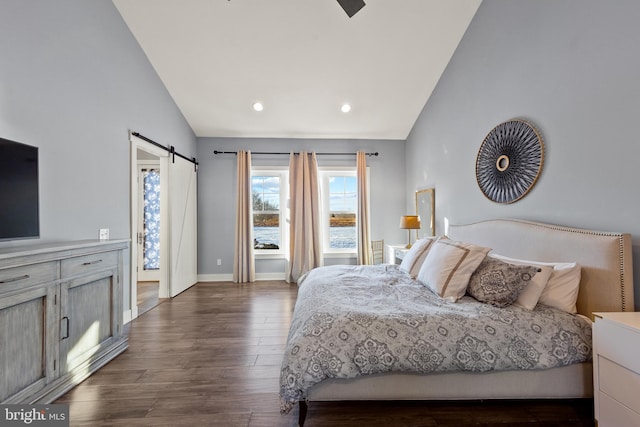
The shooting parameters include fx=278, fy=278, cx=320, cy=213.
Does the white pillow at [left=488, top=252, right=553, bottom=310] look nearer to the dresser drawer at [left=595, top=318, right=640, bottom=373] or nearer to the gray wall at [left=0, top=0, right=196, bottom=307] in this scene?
the dresser drawer at [left=595, top=318, right=640, bottom=373]

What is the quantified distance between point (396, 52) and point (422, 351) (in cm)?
349

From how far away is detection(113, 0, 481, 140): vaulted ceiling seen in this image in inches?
120

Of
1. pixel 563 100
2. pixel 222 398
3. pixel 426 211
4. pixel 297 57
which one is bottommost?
pixel 222 398

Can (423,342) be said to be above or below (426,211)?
below

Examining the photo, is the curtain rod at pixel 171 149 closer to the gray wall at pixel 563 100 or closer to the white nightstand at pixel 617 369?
the gray wall at pixel 563 100

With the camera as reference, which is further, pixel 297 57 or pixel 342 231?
pixel 342 231

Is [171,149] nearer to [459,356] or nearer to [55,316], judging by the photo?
[55,316]

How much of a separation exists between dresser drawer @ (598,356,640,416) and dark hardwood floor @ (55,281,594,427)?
1.11 feet

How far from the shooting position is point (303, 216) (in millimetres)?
5039

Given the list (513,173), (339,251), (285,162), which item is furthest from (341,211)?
(513,173)

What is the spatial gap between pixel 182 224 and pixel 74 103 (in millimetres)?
2306

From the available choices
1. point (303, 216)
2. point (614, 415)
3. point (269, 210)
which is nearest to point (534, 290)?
point (614, 415)

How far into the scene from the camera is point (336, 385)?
1.55m

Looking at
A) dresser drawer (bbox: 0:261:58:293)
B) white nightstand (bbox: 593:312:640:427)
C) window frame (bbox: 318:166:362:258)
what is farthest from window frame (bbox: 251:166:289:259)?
white nightstand (bbox: 593:312:640:427)
